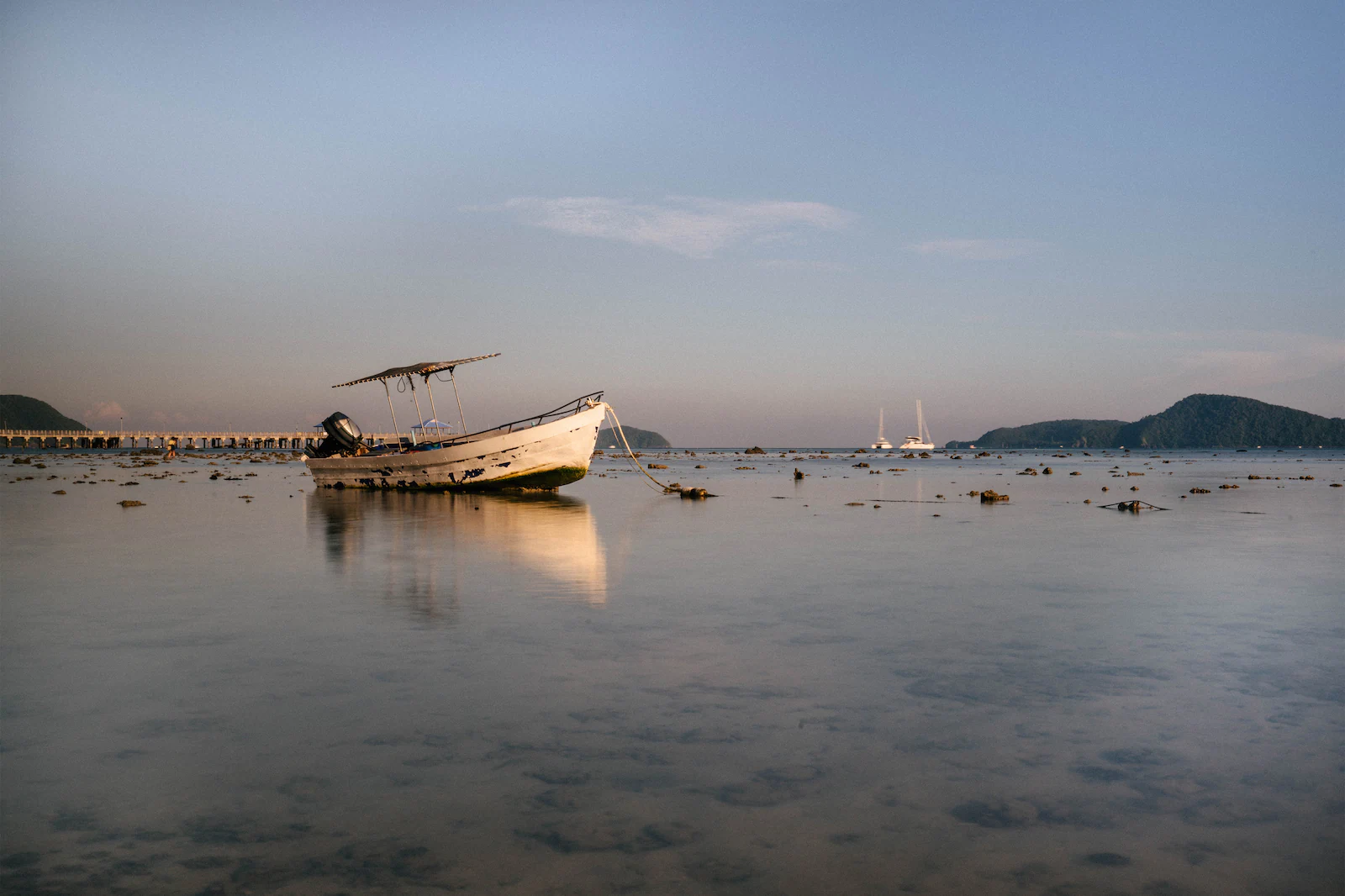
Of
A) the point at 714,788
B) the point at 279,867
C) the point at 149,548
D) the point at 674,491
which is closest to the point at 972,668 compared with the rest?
the point at 714,788

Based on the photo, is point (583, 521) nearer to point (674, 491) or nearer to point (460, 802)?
point (674, 491)

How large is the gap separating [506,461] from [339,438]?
1004 cm

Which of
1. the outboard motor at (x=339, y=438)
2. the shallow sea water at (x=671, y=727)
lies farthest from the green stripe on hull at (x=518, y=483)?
the shallow sea water at (x=671, y=727)

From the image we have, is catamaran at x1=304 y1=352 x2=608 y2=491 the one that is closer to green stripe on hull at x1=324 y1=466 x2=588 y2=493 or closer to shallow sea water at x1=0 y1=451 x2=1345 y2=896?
green stripe on hull at x1=324 y1=466 x2=588 y2=493

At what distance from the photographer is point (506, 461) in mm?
37281

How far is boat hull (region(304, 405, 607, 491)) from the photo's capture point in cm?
3709

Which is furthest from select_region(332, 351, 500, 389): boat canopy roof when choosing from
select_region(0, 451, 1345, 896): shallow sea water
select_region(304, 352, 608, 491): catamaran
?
select_region(0, 451, 1345, 896): shallow sea water

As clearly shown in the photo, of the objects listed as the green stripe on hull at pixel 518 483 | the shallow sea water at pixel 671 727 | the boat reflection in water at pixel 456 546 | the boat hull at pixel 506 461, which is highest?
the boat hull at pixel 506 461

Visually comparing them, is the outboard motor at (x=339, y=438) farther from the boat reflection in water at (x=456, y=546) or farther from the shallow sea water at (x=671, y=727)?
the shallow sea water at (x=671, y=727)

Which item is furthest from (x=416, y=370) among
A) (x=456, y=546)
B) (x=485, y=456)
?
(x=456, y=546)

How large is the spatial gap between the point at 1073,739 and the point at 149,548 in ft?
62.4

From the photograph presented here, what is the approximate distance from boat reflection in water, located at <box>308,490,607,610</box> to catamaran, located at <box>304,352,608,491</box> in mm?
3199

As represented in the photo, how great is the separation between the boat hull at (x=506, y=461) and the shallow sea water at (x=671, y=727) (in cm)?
1986

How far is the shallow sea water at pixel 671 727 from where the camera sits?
4.91 meters
